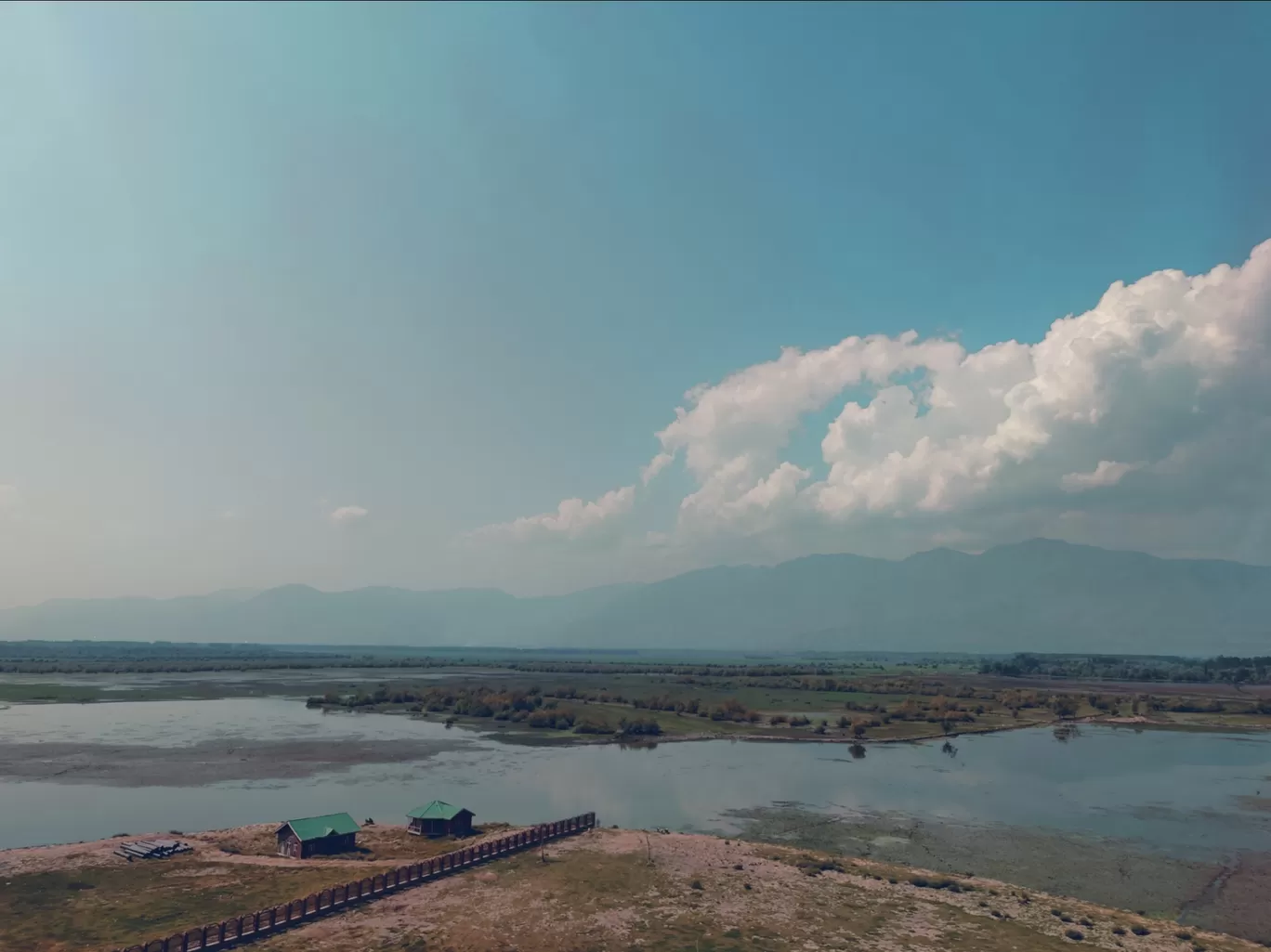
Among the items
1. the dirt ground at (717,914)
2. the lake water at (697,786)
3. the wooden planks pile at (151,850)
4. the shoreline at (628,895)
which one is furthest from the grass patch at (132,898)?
the lake water at (697,786)

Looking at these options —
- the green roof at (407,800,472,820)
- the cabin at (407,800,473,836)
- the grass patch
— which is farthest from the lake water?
the grass patch

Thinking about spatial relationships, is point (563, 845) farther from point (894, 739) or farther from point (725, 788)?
point (894, 739)

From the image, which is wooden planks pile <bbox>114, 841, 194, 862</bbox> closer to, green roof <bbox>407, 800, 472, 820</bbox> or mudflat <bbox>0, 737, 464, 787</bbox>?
green roof <bbox>407, 800, 472, 820</bbox>

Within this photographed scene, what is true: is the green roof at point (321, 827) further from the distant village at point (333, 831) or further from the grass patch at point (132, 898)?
the grass patch at point (132, 898)

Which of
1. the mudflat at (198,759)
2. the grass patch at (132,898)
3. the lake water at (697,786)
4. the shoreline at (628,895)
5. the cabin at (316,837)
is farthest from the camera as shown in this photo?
the mudflat at (198,759)

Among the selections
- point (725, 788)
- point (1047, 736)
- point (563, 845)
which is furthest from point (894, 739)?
point (563, 845)
